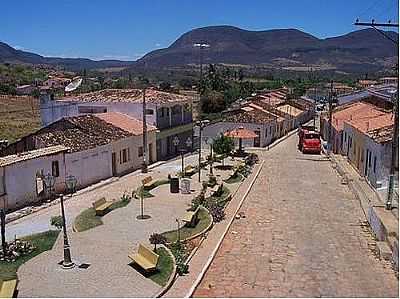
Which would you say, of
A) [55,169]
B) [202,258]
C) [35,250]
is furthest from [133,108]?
[202,258]

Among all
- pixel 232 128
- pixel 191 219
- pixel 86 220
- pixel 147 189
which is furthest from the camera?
pixel 232 128

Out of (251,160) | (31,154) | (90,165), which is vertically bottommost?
(251,160)

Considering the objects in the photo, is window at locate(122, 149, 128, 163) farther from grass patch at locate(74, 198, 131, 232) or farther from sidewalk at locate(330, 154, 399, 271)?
sidewalk at locate(330, 154, 399, 271)

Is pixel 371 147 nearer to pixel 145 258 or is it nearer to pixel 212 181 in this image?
pixel 212 181

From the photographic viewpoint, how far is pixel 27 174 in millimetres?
20641

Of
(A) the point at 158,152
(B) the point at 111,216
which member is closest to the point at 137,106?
(A) the point at 158,152

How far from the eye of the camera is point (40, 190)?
2248cm

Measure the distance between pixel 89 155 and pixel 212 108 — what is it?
5111cm

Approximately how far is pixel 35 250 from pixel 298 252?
7.46 m

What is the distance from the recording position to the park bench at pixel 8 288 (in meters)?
11.2

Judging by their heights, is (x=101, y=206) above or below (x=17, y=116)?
above

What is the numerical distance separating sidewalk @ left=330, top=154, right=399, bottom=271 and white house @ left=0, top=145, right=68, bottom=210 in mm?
12757

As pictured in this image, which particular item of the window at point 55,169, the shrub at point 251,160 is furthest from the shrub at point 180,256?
the shrub at point 251,160

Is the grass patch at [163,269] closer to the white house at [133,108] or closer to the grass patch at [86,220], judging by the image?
the grass patch at [86,220]
